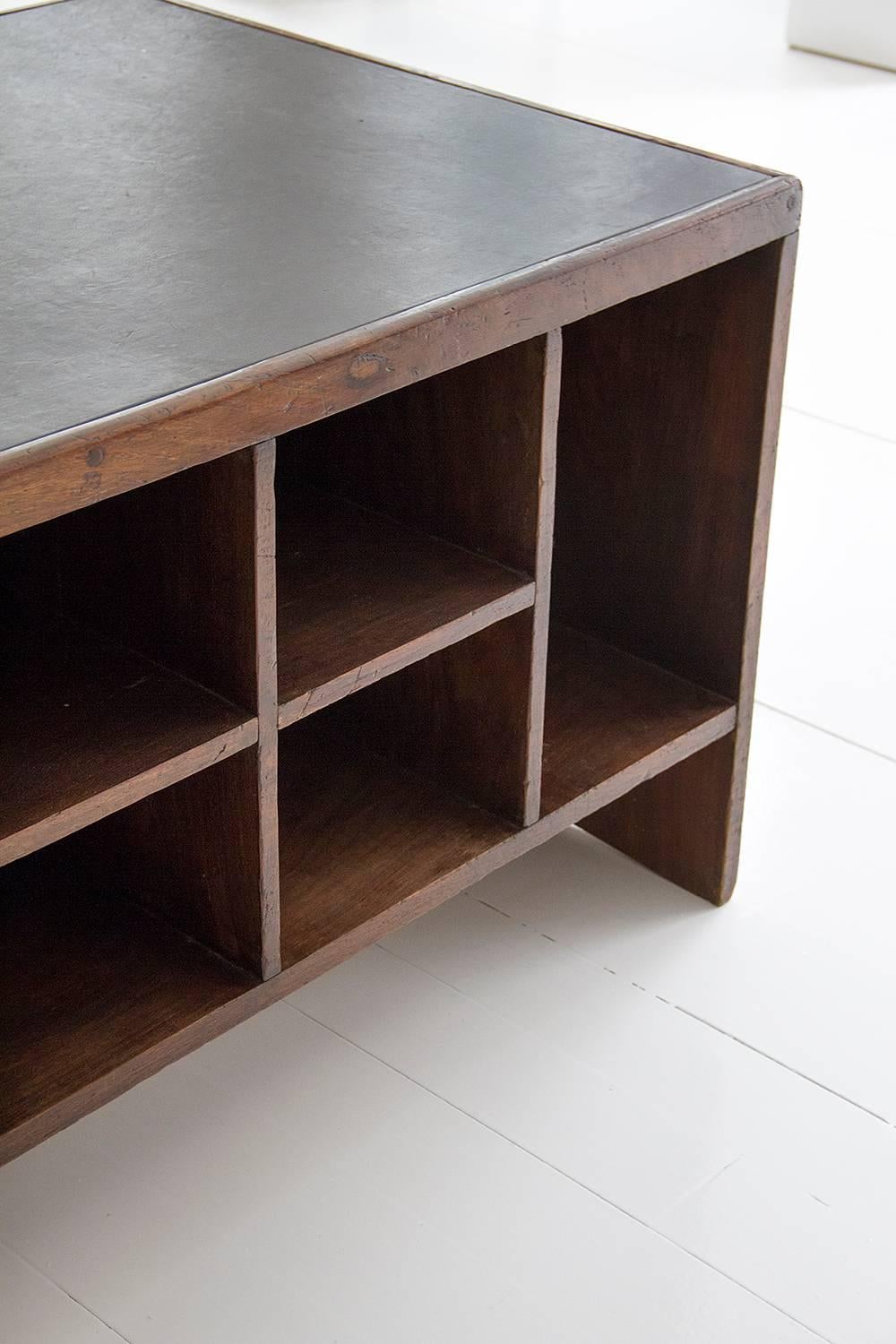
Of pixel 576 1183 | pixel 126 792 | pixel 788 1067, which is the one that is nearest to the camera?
pixel 126 792

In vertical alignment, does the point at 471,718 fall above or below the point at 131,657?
below

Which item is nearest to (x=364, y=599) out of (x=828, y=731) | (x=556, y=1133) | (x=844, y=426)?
(x=556, y=1133)

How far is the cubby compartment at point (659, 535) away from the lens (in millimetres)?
1274

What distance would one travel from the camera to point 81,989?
3.71 feet

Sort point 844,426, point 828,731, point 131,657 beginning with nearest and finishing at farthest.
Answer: point 131,657 → point 828,731 → point 844,426

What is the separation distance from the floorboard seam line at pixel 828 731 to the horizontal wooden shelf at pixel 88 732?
832 millimetres

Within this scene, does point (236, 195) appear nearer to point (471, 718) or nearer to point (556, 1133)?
point (471, 718)

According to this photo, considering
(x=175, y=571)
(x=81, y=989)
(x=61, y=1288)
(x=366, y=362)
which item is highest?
(x=366, y=362)

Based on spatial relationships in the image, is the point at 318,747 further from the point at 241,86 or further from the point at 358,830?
the point at 241,86

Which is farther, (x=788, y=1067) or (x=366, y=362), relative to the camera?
(x=788, y=1067)

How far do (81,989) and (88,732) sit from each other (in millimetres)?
214

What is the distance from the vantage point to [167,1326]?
1.08 meters

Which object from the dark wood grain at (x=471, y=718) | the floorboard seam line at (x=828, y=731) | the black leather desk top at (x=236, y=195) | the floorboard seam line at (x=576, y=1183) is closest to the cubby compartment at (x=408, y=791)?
the dark wood grain at (x=471, y=718)

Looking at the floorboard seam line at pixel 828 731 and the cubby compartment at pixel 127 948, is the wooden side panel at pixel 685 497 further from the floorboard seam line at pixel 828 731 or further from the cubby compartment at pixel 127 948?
the cubby compartment at pixel 127 948
